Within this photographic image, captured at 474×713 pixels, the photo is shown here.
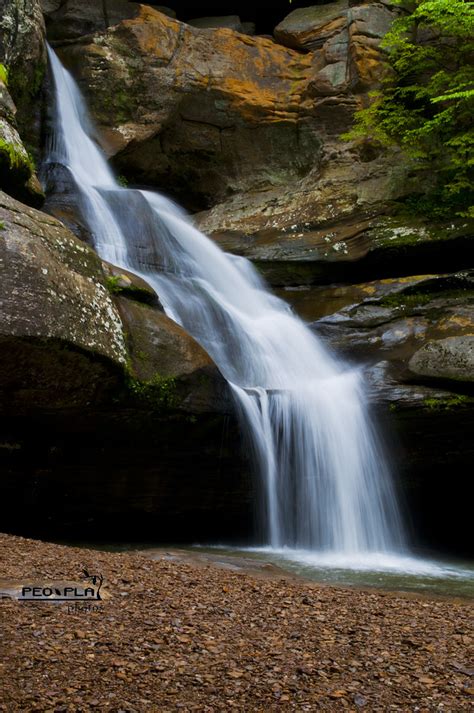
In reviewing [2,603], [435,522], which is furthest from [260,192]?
[2,603]

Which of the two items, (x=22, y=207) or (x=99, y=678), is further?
(x=22, y=207)

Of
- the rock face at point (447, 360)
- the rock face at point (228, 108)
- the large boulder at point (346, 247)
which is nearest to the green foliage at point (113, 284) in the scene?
the rock face at point (447, 360)

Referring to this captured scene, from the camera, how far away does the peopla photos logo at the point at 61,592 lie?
13.0ft

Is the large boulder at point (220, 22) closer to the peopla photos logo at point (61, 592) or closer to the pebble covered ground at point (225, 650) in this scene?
the pebble covered ground at point (225, 650)

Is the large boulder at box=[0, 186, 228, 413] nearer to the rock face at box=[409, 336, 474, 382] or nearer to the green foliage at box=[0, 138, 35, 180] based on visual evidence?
the green foliage at box=[0, 138, 35, 180]

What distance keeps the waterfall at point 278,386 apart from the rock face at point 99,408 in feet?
2.16

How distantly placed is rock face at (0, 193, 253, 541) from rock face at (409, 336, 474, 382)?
292 centimetres

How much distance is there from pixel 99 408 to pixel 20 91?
7609mm

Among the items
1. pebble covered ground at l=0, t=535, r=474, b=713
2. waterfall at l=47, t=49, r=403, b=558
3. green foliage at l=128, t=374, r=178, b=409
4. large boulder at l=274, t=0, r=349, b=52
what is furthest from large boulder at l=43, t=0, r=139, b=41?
pebble covered ground at l=0, t=535, r=474, b=713

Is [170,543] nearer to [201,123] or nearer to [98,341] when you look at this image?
[98,341]

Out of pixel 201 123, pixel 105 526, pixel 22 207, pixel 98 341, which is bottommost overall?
pixel 105 526

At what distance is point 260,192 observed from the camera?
1493 centimetres

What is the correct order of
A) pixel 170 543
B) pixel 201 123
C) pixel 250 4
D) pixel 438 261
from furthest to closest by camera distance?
1. pixel 250 4
2. pixel 201 123
3. pixel 438 261
4. pixel 170 543

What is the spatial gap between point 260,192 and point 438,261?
4963mm
